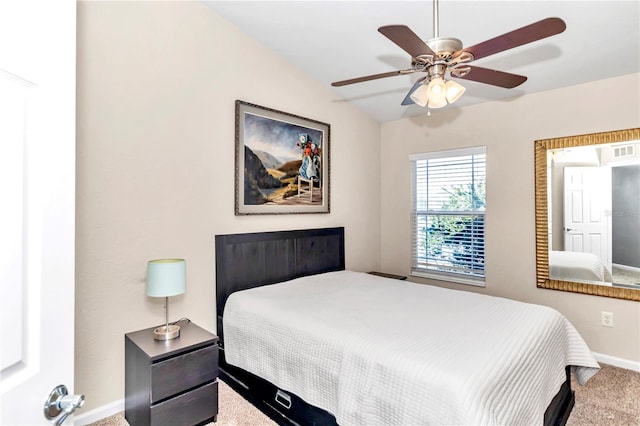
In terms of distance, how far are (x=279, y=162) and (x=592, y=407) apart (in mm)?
3037

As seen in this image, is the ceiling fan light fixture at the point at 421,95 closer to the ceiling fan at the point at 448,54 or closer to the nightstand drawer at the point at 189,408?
the ceiling fan at the point at 448,54

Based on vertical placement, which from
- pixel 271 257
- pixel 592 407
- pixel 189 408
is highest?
pixel 271 257

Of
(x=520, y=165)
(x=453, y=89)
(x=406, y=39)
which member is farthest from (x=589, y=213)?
(x=406, y=39)

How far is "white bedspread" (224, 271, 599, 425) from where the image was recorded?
4.78 ft

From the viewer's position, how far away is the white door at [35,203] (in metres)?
0.66

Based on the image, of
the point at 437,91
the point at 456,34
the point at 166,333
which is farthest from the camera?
the point at 456,34

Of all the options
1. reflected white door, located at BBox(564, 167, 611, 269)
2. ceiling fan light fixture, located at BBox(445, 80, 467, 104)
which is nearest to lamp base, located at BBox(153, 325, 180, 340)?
ceiling fan light fixture, located at BBox(445, 80, 467, 104)

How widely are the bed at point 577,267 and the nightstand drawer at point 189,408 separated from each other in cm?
313

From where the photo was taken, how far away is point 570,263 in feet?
10.4

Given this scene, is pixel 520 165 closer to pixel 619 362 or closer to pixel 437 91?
pixel 619 362

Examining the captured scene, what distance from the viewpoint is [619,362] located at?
2947 mm

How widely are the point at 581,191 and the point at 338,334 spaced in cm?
268

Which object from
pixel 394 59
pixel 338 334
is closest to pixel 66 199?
pixel 338 334

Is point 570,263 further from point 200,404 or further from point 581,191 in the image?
point 200,404
